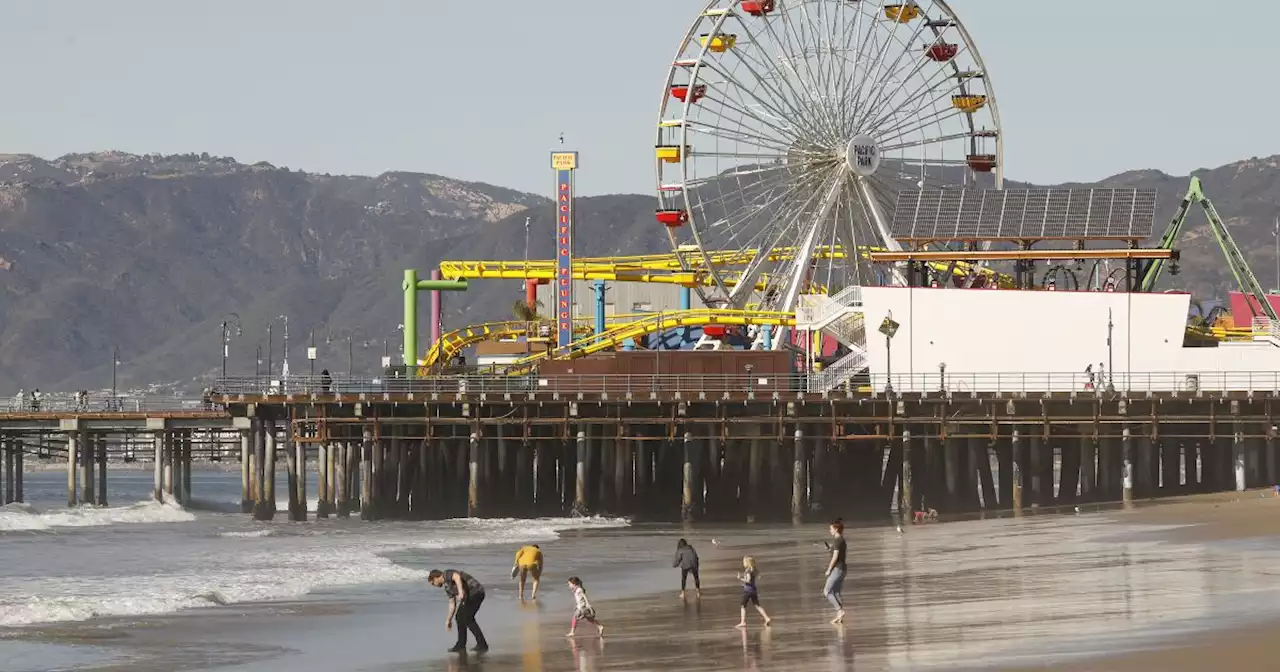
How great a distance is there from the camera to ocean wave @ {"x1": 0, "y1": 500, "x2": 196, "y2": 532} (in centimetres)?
7831

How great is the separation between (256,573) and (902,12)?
50.9m

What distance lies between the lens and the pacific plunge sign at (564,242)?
89.0 meters

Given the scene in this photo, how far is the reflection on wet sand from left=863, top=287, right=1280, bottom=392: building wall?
2530 cm

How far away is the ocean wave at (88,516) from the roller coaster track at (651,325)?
15.3 meters

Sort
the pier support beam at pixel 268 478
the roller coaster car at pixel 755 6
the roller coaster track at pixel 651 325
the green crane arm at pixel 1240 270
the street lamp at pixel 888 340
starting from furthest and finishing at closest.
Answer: the roller coaster car at pixel 755 6 < the green crane arm at pixel 1240 270 < the roller coaster track at pixel 651 325 < the pier support beam at pixel 268 478 < the street lamp at pixel 888 340

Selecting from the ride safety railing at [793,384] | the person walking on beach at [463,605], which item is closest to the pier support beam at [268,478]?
the ride safety railing at [793,384]

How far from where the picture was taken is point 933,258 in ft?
265

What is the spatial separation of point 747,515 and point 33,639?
39517 mm

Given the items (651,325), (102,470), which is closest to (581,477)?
(651,325)

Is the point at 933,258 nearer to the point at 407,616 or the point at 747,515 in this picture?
the point at 747,515

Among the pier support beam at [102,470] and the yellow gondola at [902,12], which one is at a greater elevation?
the yellow gondola at [902,12]

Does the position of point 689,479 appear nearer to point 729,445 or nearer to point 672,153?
point 729,445

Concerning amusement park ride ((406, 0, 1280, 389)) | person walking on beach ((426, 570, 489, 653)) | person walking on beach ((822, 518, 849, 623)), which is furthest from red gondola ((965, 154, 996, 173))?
person walking on beach ((426, 570, 489, 653))

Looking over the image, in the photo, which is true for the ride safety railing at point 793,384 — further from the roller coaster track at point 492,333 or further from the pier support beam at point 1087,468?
the roller coaster track at point 492,333
